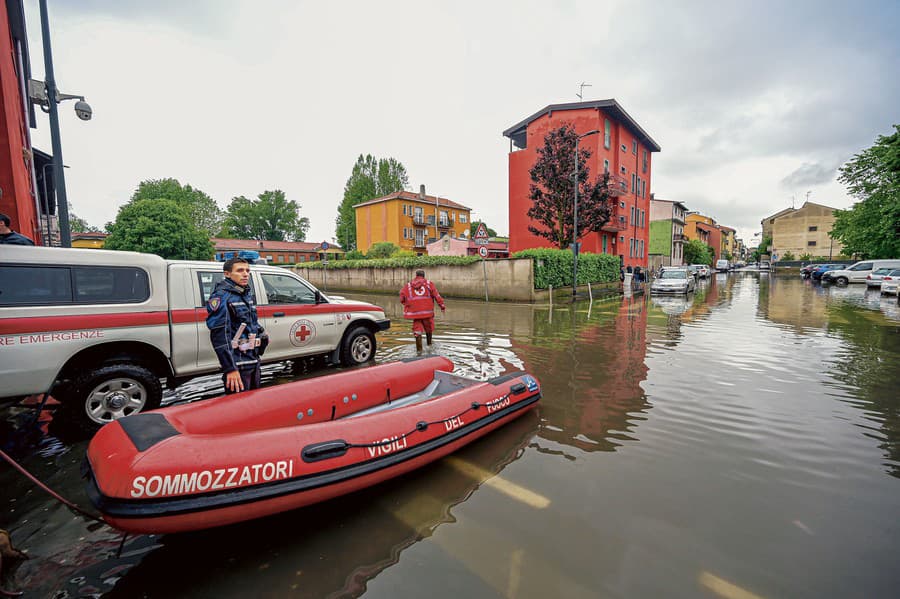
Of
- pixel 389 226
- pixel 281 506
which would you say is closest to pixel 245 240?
pixel 389 226

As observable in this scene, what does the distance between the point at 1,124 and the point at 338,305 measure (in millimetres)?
9155

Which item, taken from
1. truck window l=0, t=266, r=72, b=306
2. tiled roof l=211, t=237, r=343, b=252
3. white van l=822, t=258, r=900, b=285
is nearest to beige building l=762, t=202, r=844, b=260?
white van l=822, t=258, r=900, b=285

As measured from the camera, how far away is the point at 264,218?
69.6m

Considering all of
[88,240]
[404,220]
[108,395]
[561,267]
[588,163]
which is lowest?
[108,395]

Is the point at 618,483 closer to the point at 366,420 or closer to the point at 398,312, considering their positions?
the point at 366,420

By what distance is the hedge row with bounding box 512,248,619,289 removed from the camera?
1995cm

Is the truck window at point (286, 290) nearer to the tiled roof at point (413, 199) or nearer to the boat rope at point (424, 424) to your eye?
the boat rope at point (424, 424)

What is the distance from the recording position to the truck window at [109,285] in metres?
4.36

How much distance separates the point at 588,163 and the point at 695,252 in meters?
47.6

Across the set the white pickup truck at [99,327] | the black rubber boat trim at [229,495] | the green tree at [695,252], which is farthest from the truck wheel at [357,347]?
the green tree at [695,252]

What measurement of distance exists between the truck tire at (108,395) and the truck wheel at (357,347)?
290 centimetres

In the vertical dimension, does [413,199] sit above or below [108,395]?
above

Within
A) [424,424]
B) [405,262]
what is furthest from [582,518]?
[405,262]

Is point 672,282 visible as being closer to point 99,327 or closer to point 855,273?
point 855,273
